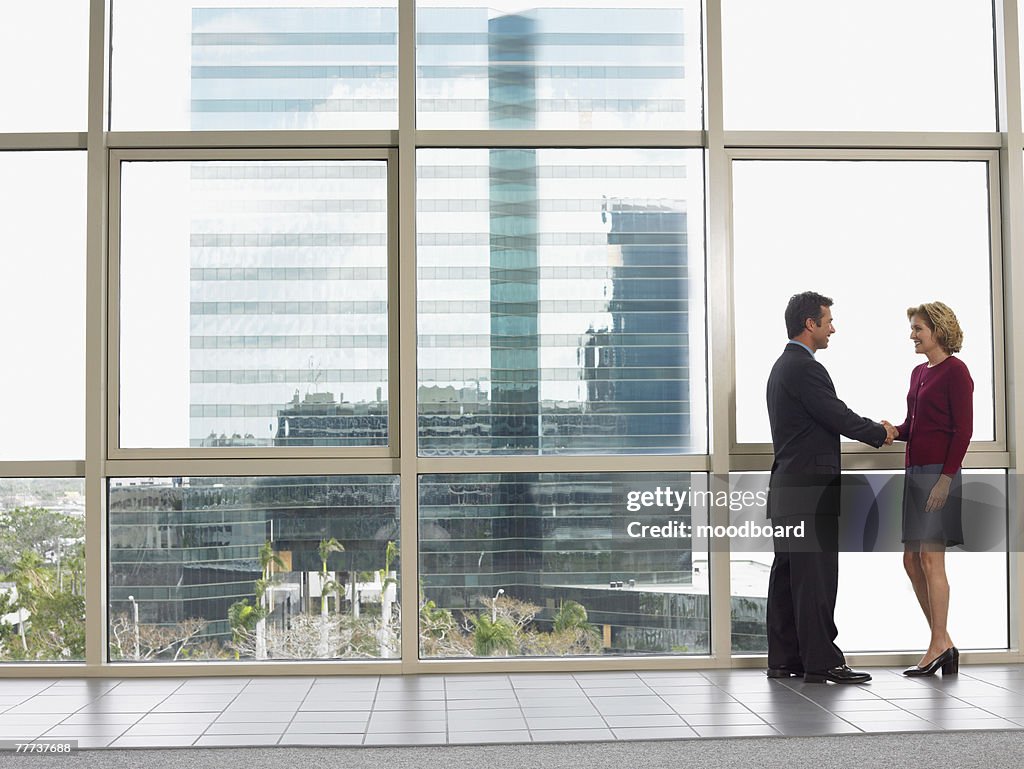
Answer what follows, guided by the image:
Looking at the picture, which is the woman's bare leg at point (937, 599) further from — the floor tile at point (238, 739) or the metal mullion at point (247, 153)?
the metal mullion at point (247, 153)

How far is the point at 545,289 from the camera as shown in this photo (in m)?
4.17

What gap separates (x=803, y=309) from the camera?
401 cm

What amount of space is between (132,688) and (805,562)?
2542 mm

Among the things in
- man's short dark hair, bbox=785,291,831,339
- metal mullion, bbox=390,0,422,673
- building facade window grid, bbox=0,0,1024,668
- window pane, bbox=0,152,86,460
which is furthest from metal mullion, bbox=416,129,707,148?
window pane, bbox=0,152,86,460

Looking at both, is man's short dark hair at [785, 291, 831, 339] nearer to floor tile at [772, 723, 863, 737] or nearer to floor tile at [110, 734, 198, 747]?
floor tile at [772, 723, 863, 737]

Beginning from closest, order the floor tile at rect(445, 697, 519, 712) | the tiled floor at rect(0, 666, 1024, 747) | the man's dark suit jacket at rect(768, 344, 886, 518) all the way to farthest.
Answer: the tiled floor at rect(0, 666, 1024, 747) < the floor tile at rect(445, 697, 519, 712) < the man's dark suit jacket at rect(768, 344, 886, 518)

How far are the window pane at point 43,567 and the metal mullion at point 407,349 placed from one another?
4.20ft

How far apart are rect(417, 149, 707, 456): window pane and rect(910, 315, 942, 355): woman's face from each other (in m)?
0.82

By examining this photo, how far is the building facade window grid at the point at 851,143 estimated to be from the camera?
13.4 feet

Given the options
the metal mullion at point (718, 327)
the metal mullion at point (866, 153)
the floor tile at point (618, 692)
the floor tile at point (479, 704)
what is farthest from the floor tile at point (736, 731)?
the metal mullion at point (866, 153)

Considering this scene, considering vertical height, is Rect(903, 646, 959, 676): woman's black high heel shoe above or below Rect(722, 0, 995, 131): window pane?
below

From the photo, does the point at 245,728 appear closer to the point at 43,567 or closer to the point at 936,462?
the point at 43,567

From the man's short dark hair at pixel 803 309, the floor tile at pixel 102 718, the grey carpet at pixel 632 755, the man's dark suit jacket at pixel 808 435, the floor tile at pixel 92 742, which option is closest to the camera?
the grey carpet at pixel 632 755

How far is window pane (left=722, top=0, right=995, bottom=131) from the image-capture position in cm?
425
